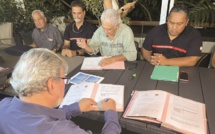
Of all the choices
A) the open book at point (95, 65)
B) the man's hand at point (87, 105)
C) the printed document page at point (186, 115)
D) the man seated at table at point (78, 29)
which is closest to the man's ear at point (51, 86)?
the man's hand at point (87, 105)

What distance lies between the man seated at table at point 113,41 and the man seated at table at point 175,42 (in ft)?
0.69

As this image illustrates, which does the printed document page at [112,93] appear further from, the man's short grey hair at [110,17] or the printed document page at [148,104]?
the man's short grey hair at [110,17]

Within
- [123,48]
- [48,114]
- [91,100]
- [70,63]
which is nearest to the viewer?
[48,114]

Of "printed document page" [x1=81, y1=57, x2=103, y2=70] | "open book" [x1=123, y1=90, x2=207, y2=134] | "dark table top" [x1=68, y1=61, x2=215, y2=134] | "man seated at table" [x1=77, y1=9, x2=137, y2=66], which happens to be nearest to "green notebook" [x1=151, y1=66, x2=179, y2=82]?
"dark table top" [x1=68, y1=61, x2=215, y2=134]

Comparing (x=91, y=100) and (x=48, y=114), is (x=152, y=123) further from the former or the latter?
(x=48, y=114)

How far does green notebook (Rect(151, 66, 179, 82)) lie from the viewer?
147 cm

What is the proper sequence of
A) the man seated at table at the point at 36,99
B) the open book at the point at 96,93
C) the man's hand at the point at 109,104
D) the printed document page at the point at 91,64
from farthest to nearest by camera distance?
the printed document page at the point at 91,64 < the open book at the point at 96,93 < the man's hand at the point at 109,104 < the man seated at table at the point at 36,99

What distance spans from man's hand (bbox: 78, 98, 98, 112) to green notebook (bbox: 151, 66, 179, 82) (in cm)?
56

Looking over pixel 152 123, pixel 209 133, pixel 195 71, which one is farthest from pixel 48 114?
pixel 195 71

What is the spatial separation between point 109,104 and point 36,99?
465 millimetres

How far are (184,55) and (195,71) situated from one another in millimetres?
358

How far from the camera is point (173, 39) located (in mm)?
1929

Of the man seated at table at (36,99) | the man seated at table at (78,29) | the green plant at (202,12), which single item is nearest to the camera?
the man seated at table at (36,99)

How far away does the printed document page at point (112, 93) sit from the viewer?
120 cm
